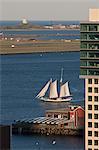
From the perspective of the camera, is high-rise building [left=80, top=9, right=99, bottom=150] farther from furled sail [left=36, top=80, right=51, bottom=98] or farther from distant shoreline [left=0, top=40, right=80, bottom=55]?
distant shoreline [left=0, top=40, right=80, bottom=55]

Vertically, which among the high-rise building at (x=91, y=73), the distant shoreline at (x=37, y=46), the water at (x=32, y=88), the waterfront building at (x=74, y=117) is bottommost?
the distant shoreline at (x=37, y=46)

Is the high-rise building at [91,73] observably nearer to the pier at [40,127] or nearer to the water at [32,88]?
the water at [32,88]

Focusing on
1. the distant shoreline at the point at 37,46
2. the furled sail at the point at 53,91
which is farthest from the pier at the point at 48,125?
the distant shoreline at the point at 37,46

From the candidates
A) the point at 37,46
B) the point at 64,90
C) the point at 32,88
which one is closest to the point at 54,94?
the point at 64,90

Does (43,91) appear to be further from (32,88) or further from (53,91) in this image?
(32,88)

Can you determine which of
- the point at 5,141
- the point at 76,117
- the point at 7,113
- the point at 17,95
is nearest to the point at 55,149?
the point at 76,117

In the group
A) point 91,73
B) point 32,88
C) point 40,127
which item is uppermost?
point 91,73
